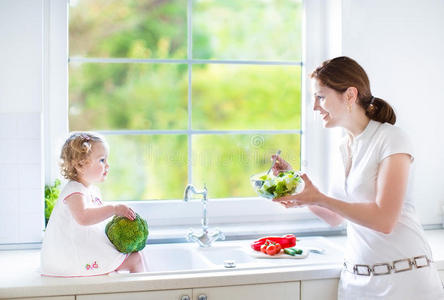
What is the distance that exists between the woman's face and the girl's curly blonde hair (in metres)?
0.89

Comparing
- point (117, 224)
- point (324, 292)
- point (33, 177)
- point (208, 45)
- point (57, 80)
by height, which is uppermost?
point (208, 45)

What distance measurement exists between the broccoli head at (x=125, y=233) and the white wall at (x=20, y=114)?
0.50 m

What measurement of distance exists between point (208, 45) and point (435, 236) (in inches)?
65.2

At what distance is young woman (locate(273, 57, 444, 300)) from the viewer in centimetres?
177

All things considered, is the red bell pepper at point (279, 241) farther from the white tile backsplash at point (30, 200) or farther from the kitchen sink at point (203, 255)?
the white tile backsplash at point (30, 200)

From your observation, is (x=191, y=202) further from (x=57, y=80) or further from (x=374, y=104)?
(x=374, y=104)

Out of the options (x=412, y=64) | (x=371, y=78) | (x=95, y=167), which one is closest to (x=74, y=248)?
(x=95, y=167)

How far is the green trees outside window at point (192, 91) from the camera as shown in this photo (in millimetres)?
2672

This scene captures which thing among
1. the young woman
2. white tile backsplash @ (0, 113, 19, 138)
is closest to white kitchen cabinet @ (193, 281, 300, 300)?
the young woman

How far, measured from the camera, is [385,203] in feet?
5.73

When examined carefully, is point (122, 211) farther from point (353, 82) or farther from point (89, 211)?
point (353, 82)

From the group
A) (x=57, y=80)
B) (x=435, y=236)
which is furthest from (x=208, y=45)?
(x=435, y=236)

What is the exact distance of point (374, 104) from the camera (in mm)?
1940

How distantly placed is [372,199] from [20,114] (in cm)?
150
